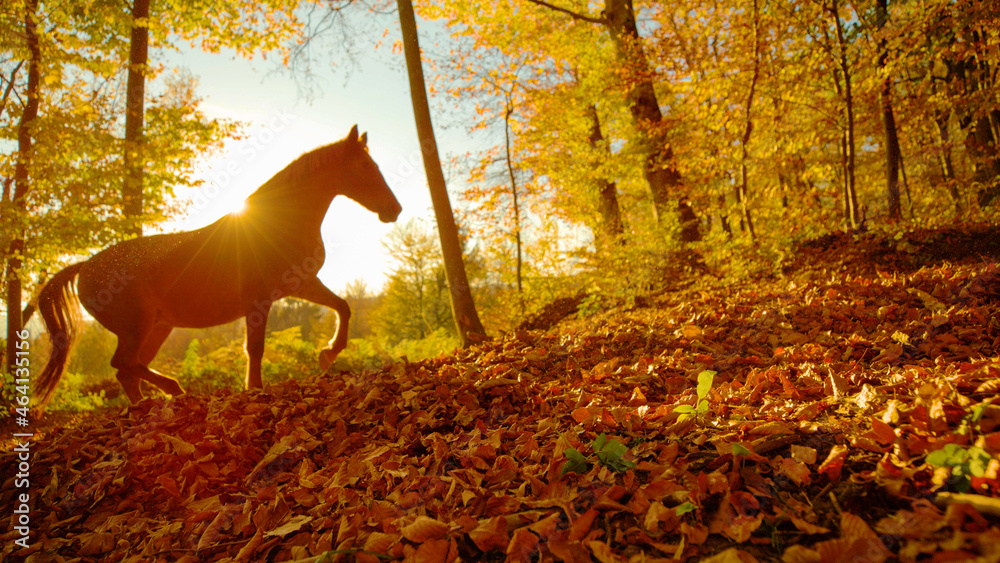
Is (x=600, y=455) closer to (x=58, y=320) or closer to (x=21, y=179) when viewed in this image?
(x=58, y=320)

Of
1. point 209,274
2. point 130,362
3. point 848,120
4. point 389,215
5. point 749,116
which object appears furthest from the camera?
point 749,116

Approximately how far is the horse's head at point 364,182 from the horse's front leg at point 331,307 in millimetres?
984

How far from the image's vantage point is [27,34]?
21.4 ft

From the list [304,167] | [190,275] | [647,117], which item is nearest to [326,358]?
[190,275]

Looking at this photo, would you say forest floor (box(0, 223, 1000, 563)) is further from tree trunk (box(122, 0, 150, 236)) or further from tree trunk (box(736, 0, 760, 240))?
tree trunk (box(122, 0, 150, 236))

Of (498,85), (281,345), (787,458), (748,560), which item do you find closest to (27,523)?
(748,560)

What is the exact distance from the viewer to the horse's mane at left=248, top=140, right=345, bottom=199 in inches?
167

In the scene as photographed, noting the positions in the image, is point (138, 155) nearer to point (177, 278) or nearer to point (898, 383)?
point (177, 278)

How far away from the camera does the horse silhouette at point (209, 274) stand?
13.0 feet

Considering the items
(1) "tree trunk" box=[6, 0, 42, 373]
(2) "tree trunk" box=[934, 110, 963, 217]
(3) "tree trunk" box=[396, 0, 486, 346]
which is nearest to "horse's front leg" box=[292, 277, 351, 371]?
(3) "tree trunk" box=[396, 0, 486, 346]

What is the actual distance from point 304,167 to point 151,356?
259 centimetres

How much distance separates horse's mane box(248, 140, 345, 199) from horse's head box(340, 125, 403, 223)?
0.38 feet

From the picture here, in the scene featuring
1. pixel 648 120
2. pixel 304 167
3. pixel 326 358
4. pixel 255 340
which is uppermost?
pixel 648 120

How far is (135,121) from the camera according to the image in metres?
7.10
